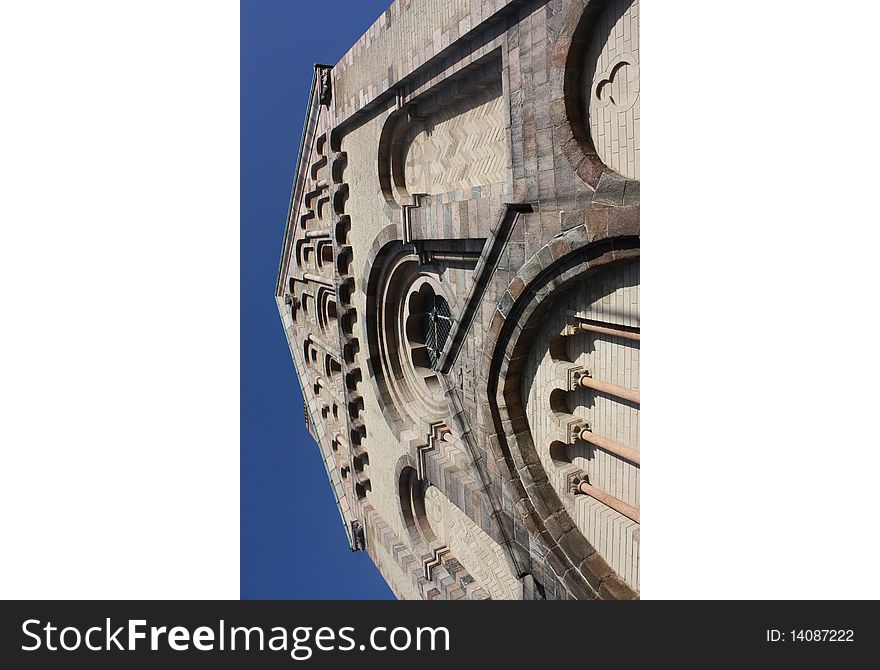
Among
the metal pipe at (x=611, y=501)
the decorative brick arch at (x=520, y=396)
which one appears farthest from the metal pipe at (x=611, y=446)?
the decorative brick arch at (x=520, y=396)

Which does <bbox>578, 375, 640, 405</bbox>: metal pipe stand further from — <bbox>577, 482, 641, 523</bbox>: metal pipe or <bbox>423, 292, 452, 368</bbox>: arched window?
<bbox>423, 292, 452, 368</bbox>: arched window

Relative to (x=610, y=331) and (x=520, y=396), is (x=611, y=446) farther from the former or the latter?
(x=520, y=396)

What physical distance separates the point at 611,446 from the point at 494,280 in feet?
10.7

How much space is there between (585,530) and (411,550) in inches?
311

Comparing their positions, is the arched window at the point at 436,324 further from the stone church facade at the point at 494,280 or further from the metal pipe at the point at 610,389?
the metal pipe at the point at 610,389

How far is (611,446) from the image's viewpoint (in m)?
8.08

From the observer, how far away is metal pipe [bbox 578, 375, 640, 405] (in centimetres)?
750

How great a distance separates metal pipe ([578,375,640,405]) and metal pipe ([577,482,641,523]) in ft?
5.42

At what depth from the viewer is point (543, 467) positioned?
949cm

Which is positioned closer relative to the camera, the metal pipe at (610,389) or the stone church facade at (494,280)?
the stone church facade at (494,280)

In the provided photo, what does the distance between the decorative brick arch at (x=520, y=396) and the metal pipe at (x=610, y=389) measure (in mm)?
1240

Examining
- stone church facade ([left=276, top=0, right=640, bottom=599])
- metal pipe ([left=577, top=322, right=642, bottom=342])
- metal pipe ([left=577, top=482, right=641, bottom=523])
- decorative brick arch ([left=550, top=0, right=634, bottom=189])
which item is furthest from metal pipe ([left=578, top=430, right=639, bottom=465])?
decorative brick arch ([left=550, top=0, right=634, bottom=189])

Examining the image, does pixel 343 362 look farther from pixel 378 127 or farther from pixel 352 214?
pixel 378 127

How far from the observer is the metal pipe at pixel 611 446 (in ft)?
25.3
